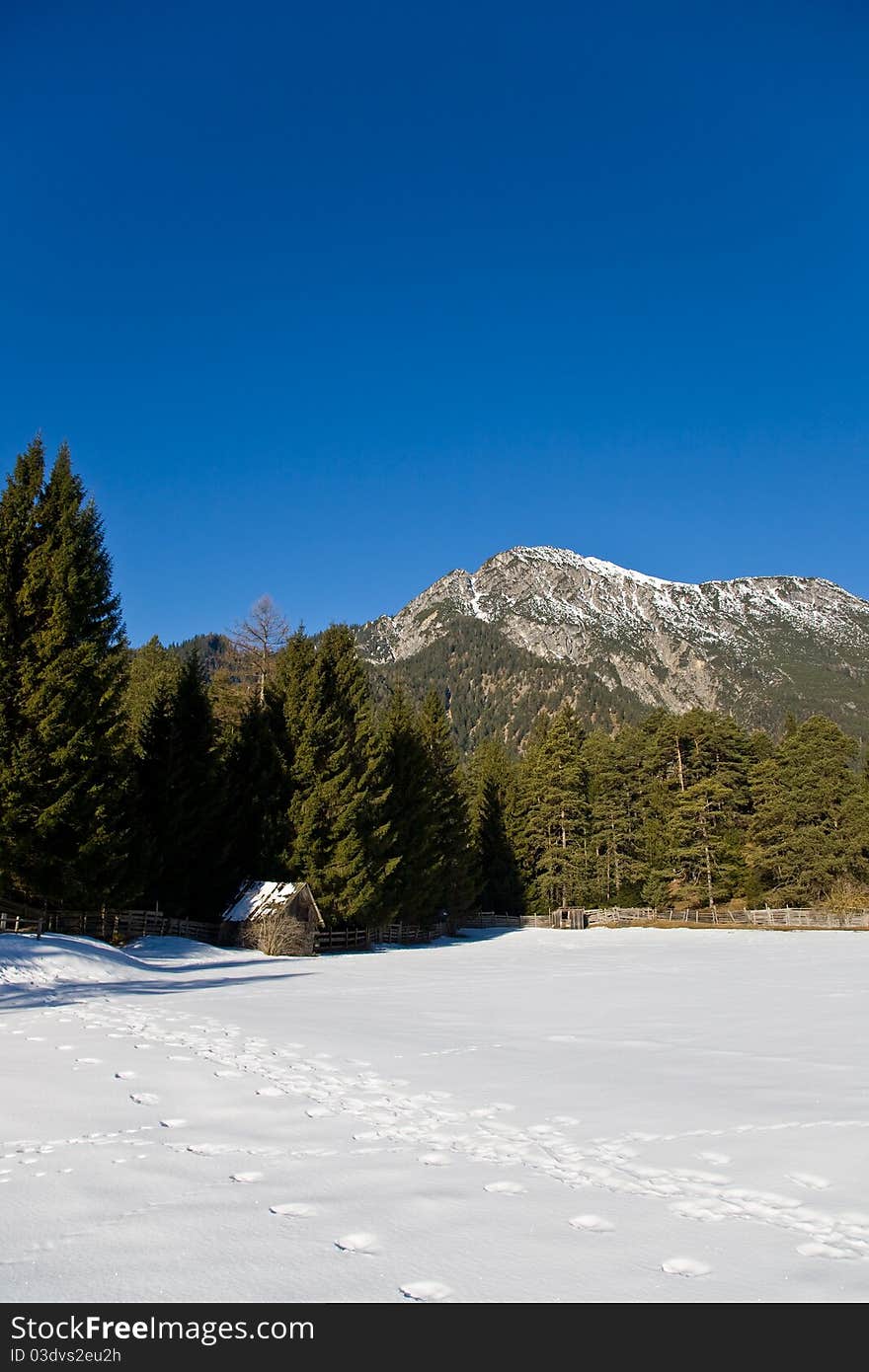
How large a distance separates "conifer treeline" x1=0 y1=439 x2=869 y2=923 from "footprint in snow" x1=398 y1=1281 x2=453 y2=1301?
72.1 feet

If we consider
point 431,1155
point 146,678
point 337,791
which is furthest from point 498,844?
point 431,1155

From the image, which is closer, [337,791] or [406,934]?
[337,791]

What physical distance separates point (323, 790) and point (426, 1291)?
3070 cm

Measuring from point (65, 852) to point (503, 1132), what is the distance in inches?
835

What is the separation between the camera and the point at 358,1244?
3.75 meters

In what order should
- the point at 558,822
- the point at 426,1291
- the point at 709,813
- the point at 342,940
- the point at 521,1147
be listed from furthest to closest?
the point at 558,822, the point at 709,813, the point at 342,940, the point at 521,1147, the point at 426,1291

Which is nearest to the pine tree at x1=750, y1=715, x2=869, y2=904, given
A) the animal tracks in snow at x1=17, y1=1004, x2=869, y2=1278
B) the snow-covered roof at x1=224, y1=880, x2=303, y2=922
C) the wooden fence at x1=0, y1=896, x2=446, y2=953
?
the wooden fence at x1=0, y1=896, x2=446, y2=953

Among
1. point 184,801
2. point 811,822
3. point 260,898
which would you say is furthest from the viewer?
point 811,822

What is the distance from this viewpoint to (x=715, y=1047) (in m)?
9.80

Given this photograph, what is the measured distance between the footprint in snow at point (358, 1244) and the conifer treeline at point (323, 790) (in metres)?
21.4

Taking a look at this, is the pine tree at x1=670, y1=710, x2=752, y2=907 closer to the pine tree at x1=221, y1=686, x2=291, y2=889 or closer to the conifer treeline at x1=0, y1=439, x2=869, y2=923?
the conifer treeline at x1=0, y1=439, x2=869, y2=923

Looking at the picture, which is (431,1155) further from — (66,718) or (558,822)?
(558,822)
